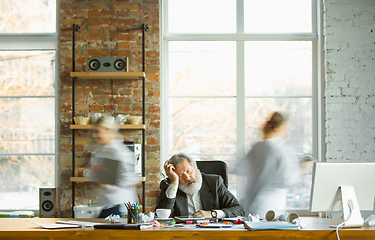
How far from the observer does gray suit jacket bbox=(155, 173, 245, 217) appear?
253cm

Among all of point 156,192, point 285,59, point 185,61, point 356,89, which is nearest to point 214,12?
point 185,61

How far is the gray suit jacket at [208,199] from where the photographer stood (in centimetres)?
253

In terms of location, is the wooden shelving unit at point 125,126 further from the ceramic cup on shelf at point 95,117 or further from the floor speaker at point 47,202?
the floor speaker at point 47,202

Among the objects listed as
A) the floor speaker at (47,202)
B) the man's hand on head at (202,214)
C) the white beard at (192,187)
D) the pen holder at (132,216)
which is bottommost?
the floor speaker at (47,202)

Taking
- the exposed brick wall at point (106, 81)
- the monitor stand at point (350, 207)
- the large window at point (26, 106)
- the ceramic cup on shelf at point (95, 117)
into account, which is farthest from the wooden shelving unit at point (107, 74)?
the monitor stand at point (350, 207)

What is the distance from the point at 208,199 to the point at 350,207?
101cm

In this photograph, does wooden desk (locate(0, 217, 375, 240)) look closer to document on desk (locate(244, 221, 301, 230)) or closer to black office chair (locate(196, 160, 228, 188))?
document on desk (locate(244, 221, 301, 230))

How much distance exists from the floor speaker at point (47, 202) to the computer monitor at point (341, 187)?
9.00ft

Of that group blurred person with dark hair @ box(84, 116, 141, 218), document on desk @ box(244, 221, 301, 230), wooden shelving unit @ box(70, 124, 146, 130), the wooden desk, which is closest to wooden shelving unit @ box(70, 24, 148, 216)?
wooden shelving unit @ box(70, 124, 146, 130)

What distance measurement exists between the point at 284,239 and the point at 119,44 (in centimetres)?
283

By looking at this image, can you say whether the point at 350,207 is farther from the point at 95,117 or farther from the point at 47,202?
the point at 47,202

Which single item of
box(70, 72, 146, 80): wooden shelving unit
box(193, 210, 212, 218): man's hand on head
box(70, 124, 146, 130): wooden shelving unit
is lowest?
box(193, 210, 212, 218): man's hand on head

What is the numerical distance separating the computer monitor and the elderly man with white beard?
70 centimetres

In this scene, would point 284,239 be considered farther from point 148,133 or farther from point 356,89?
point 356,89
